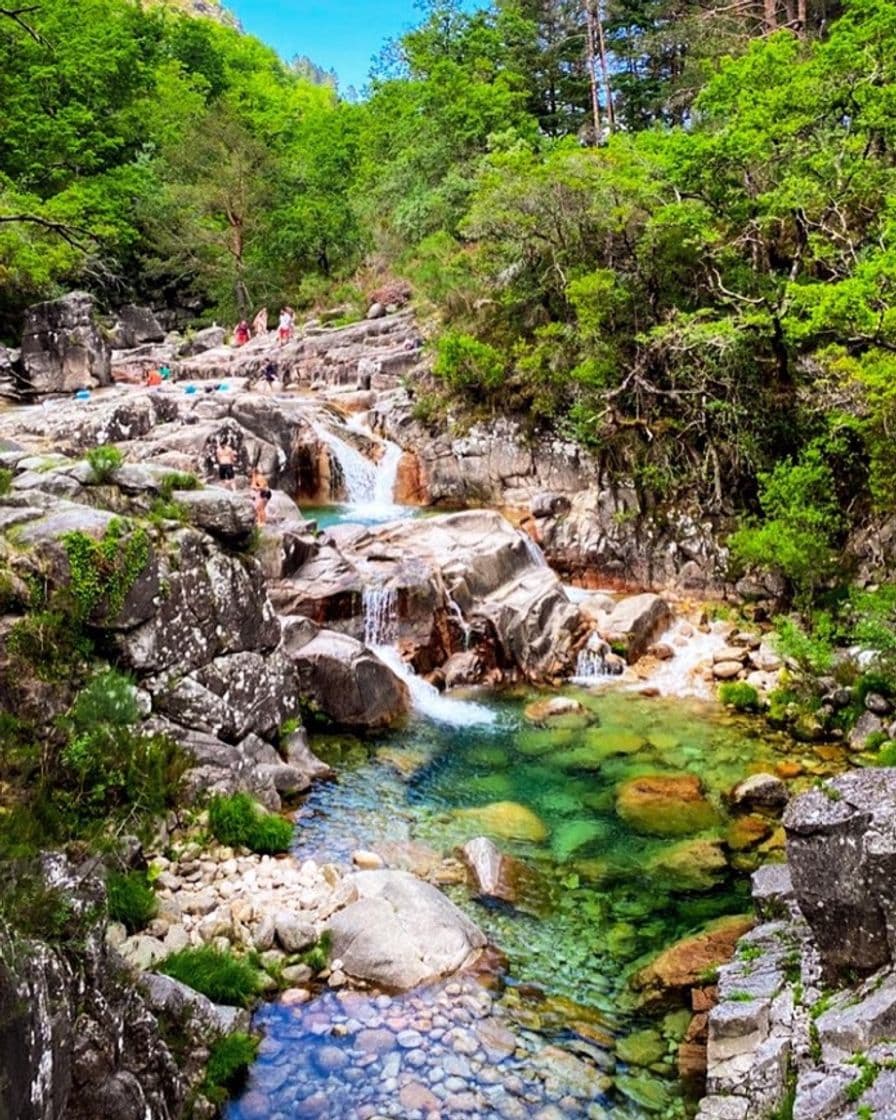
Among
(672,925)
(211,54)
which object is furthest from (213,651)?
(211,54)

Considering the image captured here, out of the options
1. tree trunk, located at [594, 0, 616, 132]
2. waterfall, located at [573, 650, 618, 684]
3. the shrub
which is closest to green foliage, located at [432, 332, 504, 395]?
waterfall, located at [573, 650, 618, 684]

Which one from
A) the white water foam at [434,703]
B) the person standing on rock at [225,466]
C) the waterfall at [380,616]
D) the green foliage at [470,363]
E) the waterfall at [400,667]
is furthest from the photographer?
the green foliage at [470,363]

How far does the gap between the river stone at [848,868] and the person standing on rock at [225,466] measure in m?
17.1

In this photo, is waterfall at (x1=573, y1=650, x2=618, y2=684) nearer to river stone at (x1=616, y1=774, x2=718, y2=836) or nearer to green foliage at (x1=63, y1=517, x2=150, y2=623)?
river stone at (x1=616, y1=774, x2=718, y2=836)

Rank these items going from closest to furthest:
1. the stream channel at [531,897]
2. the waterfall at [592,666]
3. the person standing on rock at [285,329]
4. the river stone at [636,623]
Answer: the stream channel at [531,897], the waterfall at [592,666], the river stone at [636,623], the person standing on rock at [285,329]

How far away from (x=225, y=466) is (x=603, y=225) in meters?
11.2

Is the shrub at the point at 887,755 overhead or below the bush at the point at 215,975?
overhead

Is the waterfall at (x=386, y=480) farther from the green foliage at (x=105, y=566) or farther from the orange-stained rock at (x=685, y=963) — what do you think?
the orange-stained rock at (x=685, y=963)

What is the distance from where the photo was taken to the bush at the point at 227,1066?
6137 millimetres

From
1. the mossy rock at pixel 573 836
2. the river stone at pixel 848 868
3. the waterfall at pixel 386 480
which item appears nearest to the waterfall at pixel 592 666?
the mossy rock at pixel 573 836

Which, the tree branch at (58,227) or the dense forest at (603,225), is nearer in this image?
the tree branch at (58,227)

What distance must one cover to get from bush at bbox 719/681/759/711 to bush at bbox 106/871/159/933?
33.4ft

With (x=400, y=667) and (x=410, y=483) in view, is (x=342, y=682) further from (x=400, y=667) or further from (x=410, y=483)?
(x=410, y=483)

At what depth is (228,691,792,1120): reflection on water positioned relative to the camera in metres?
6.43
